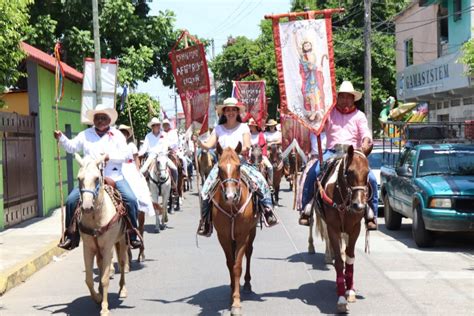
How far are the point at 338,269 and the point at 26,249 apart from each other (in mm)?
6493

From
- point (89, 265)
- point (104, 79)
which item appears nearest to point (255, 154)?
point (104, 79)

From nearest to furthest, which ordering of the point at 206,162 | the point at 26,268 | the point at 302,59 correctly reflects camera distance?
the point at 302,59 → the point at 26,268 → the point at 206,162

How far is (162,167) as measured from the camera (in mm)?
14867

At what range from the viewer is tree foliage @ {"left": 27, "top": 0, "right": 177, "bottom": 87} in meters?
24.4

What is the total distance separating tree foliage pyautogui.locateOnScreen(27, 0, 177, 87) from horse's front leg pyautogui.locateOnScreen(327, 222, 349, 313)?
16698 mm

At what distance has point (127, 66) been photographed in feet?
83.1

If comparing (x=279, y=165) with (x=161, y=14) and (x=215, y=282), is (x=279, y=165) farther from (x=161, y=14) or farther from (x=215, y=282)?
(x=215, y=282)

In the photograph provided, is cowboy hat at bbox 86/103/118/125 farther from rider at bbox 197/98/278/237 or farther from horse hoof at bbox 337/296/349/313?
horse hoof at bbox 337/296/349/313

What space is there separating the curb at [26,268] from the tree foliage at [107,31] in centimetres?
1259

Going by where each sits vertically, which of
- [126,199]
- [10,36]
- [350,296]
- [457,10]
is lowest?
[350,296]

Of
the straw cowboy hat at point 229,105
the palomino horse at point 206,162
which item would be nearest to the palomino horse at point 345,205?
the straw cowboy hat at point 229,105

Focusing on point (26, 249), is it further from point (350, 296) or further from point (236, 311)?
point (350, 296)

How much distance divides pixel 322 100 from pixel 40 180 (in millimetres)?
10126

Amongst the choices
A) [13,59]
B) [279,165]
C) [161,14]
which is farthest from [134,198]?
[161,14]
